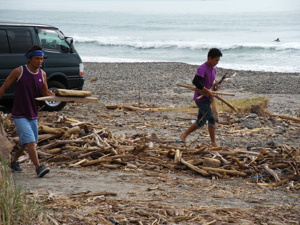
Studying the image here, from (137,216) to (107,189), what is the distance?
1.09 metres

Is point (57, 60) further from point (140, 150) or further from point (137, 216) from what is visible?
point (137, 216)

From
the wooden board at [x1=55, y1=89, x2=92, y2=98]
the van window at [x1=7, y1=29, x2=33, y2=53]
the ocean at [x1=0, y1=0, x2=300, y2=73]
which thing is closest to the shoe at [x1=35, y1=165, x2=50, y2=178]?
the wooden board at [x1=55, y1=89, x2=92, y2=98]

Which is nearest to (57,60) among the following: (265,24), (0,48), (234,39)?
(0,48)

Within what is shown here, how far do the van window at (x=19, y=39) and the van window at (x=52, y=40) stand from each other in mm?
415

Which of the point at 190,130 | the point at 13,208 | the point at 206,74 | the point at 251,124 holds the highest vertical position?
the point at 206,74

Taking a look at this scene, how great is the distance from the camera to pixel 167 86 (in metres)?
20.7

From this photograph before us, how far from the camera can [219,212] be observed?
4.96m

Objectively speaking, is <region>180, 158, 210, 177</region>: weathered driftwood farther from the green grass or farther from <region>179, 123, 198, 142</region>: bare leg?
the green grass

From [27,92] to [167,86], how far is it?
48.0 feet

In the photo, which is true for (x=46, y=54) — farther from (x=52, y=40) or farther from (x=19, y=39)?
(x=19, y=39)

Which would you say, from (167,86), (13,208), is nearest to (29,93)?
(13,208)

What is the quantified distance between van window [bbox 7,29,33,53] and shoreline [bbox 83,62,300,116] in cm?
368

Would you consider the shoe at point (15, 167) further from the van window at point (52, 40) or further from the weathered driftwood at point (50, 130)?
the van window at point (52, 40)

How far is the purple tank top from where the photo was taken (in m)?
6.24
